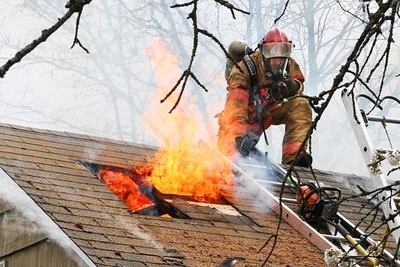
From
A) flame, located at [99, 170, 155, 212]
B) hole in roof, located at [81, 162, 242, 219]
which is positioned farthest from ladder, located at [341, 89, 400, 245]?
flame, located at [99, 170, 155, 212]

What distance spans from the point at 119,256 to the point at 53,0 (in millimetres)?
19950

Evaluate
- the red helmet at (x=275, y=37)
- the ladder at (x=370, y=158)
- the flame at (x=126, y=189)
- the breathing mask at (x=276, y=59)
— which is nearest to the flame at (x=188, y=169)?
the flame at (x=126, y=189)

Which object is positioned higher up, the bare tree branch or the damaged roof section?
the bare tree branch

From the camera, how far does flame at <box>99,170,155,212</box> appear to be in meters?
7.75

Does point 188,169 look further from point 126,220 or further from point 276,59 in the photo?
point 276,59

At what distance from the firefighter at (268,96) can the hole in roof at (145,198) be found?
1.54 m

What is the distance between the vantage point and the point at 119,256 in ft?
20.5

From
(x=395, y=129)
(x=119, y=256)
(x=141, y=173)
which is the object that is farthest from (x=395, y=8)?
(x=395, y=129)

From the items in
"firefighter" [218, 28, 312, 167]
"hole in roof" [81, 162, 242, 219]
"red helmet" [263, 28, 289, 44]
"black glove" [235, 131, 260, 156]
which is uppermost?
"red helmet" [263, 28, 289, 44]

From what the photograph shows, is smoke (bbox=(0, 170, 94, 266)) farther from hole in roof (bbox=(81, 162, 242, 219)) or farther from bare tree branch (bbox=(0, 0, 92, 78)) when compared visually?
bare tree branch (bbox=(0, 0, 92, 78))

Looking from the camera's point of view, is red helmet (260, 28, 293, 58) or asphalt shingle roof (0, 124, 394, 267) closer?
asphalt shingle roof (0, 124, 394, 267)

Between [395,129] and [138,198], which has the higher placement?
[395,129]

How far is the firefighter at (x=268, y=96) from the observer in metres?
10.0

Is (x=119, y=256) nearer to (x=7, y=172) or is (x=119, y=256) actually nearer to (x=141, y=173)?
(x=7, y=172)
